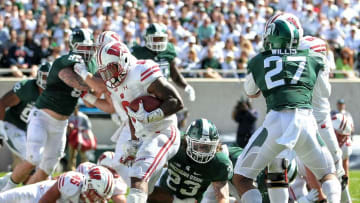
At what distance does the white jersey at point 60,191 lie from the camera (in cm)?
638

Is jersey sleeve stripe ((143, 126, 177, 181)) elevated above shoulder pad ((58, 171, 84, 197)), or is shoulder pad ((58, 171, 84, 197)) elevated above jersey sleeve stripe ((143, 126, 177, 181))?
jersey sleeve stripe ((143, 126, 177, 181))

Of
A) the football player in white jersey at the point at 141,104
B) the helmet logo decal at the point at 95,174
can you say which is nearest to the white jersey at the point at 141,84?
the football player in white jersey at the point at 141,104

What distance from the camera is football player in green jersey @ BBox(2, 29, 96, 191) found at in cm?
795

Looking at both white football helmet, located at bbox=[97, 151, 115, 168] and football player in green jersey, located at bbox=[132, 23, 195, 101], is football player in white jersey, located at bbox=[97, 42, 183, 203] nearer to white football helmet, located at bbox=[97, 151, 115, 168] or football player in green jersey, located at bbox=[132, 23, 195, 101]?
white football helmet, located at bbox=[97, 151, 115, 168]

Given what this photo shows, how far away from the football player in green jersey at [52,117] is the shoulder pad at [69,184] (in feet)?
5.13

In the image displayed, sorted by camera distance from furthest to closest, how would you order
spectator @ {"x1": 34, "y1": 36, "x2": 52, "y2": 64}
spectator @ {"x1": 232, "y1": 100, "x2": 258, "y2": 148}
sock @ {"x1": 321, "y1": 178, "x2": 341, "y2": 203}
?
1. spectator @ {"x1": 34, "y1": 36, "x2": 52, "y2": 64}
2. spectator @ {"x1": 232, "y1": 100, "x2": 258, "y2": 148}
3. sock @ {"x1": 321, "y1": 178, "x2": 341, "y2": 203}

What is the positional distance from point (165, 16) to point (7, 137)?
570 cm

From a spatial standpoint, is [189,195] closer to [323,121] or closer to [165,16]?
[323,121]

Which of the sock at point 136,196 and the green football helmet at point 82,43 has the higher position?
the green football helmet at point 82,43

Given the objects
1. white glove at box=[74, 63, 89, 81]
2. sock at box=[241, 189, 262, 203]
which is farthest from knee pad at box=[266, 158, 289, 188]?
white glove at box=[74, 63, 89, 81]

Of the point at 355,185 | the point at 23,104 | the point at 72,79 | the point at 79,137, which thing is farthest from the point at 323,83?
the point at 79,137

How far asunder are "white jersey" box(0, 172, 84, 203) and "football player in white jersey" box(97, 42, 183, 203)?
18.1 inches

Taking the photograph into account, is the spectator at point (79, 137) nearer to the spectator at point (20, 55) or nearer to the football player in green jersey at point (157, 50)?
the spectator at point (20, 55)

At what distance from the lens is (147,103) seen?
6.44 meters
